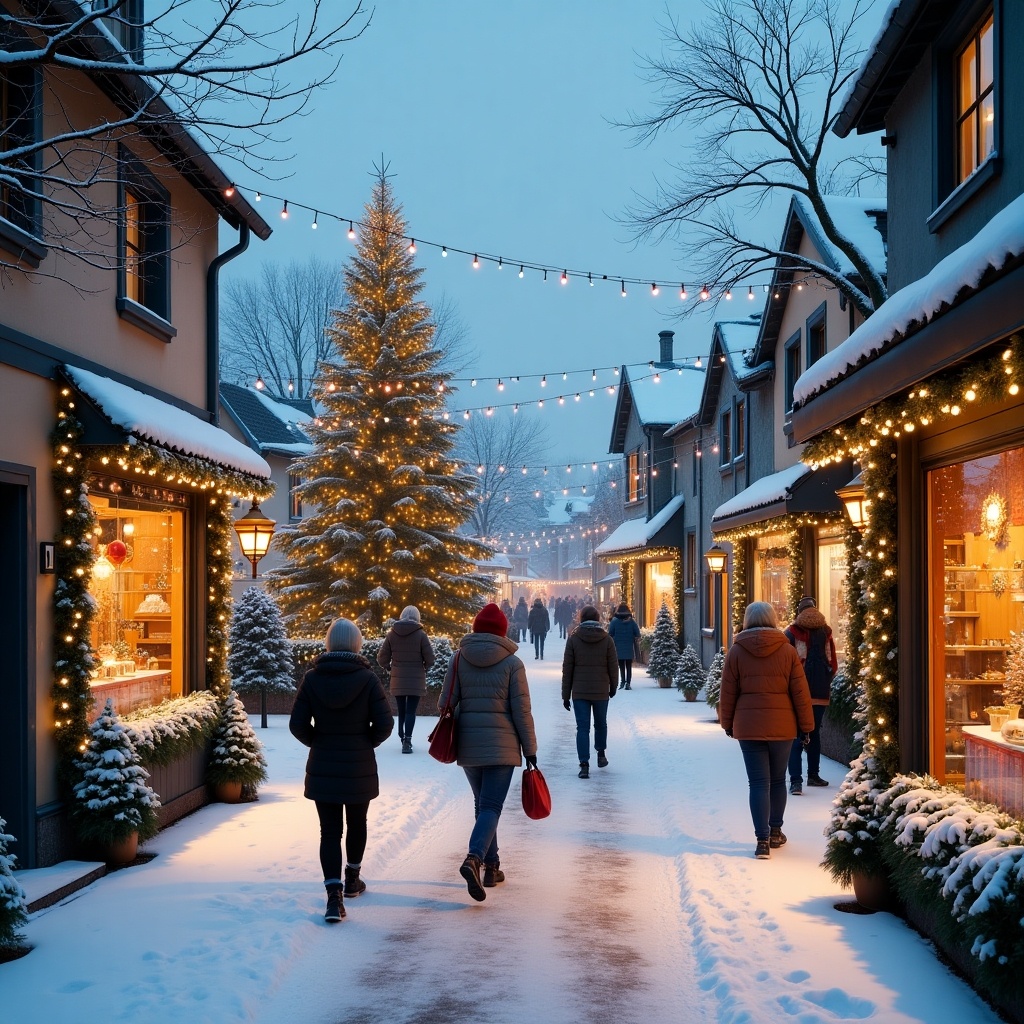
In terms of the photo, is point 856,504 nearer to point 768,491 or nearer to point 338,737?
point 768,491

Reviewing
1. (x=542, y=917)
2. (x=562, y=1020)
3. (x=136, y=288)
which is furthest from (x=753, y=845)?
(x=136, y=288)

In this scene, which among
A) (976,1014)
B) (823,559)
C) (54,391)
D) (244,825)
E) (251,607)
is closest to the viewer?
(976,1014)

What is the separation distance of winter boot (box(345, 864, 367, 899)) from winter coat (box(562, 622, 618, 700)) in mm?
5523

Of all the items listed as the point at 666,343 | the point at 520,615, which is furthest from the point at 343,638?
the point at 520,615

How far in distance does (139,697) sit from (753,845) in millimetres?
5599

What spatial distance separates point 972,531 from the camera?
22.9 feet

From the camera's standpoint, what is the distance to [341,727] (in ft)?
23.0

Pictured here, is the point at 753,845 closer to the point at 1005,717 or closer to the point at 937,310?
the point at 1005,717

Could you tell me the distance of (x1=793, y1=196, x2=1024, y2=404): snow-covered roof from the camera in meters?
4.89

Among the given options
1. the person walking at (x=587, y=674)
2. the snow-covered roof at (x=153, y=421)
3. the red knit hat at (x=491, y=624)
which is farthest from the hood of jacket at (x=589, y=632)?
the red knit hat at (x=491, y=624)

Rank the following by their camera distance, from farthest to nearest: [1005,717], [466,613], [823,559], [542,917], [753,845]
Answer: [466,613] < [823,559] < [753,845] < [542,917] < [1005,717]

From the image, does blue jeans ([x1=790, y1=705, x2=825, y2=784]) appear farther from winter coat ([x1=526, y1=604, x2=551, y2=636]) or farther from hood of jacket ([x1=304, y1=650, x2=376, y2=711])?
winter coat ([x1=526, y1=604, x2=551, y2=636])

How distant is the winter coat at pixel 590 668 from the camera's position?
12.8 meters

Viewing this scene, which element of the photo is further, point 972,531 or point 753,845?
point 753,845
